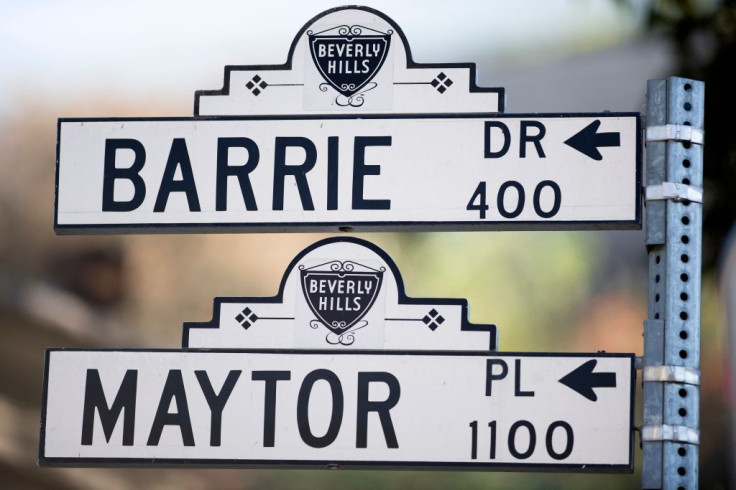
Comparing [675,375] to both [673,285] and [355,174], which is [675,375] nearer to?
[673,285]

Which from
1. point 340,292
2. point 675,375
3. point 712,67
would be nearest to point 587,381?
point 675,375

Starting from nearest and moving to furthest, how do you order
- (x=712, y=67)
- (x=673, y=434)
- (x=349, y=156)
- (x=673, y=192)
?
(x=673, y=434)
(x=673, y=192)
(x=349, y=156)
(x=712, y=67)

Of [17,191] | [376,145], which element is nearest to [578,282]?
[17,191]

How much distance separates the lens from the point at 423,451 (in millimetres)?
2262

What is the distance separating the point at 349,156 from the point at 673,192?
611 millimetres

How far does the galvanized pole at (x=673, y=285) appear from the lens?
220 cm

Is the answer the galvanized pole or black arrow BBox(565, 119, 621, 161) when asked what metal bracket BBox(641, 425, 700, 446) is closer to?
the galvanized pole

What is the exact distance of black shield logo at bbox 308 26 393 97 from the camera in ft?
8.08

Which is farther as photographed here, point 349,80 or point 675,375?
point 349,80

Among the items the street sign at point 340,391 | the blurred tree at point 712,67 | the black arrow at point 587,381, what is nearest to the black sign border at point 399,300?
the street sign at point 340,391

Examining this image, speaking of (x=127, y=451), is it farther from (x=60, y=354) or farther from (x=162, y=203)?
(x=162, y=203)

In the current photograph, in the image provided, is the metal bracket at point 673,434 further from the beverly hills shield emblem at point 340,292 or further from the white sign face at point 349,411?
the beverly hills shield emblem at point 340,292

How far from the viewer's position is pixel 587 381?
2275 mm

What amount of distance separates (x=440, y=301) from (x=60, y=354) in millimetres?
729
